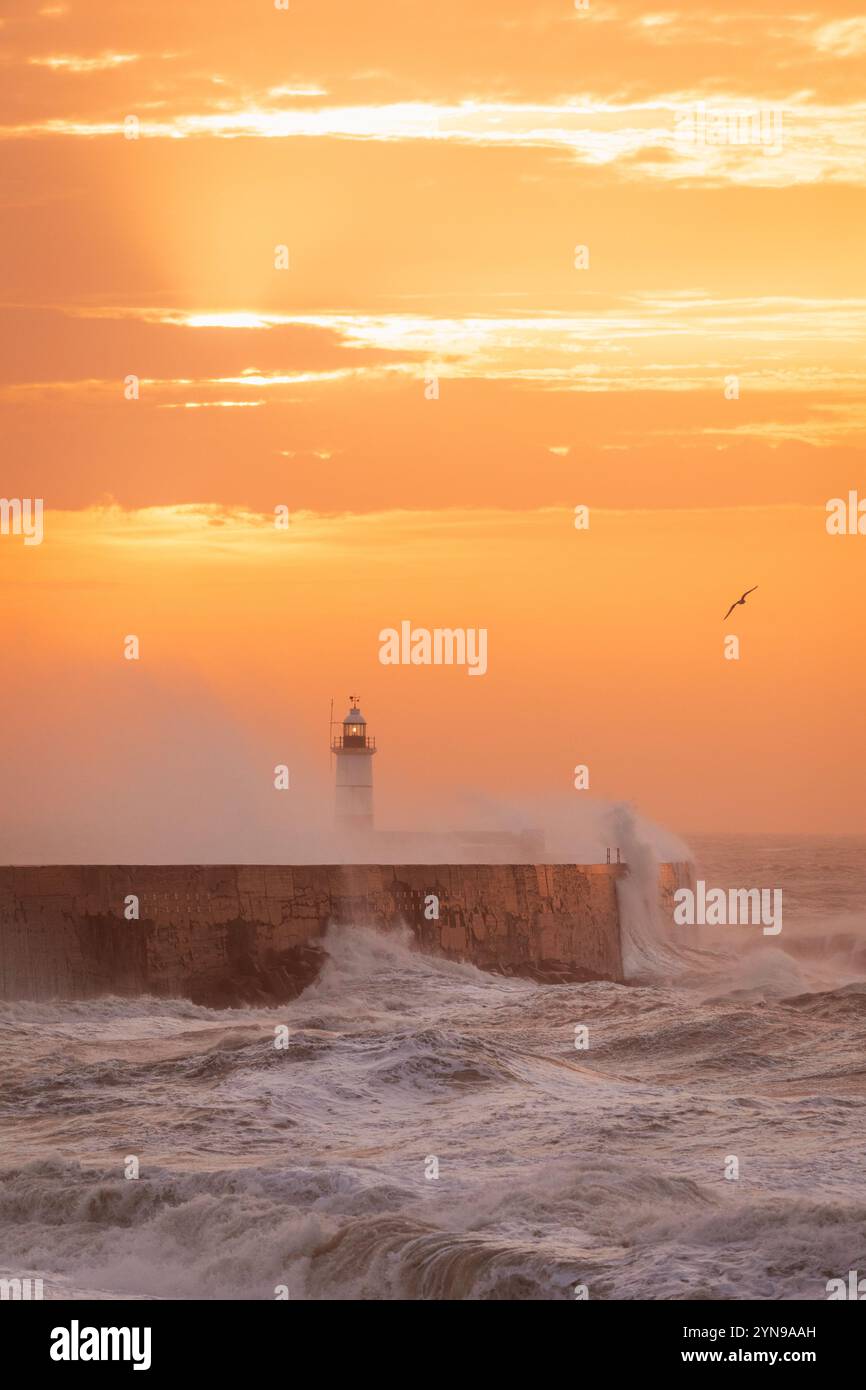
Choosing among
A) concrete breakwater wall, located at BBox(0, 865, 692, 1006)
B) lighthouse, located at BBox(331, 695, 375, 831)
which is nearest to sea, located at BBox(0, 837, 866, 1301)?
concrete breakwater wall, located at BBox(0, 865, 692, 1006)

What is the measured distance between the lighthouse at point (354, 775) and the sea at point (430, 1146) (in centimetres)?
1183

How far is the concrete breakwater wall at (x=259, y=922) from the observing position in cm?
1920

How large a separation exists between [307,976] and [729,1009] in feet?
17.1

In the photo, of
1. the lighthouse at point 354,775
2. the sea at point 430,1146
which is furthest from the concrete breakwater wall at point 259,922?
the lighthouse at point 354,775

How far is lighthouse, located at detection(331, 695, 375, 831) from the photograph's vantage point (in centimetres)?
3384

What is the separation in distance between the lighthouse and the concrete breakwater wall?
863cm

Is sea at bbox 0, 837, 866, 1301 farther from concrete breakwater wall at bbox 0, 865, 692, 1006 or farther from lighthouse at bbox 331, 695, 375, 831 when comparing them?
lighthouse at bbox 331, 695, 375, 831

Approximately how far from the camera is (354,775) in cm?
3406

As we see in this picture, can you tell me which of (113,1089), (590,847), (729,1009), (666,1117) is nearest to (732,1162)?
(666,1117)

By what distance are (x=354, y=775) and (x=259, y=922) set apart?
12.8 metres

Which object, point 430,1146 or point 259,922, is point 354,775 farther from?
point 430,1146

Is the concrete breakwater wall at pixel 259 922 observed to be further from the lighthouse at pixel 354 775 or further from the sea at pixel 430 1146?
the lighthouse at pixel 354 775

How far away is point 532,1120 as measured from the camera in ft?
42.9
